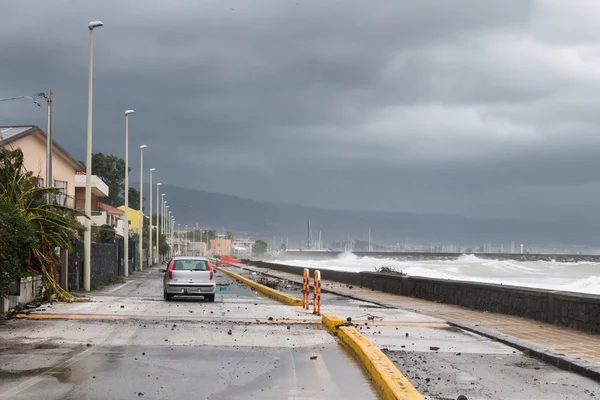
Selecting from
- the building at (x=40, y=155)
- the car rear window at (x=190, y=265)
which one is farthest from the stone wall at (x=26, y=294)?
the building at (x=40, y=155)

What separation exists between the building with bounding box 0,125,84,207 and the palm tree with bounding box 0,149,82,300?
33.6 meters

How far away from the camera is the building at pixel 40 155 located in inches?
2366

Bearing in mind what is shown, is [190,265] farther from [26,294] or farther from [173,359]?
[173,359]

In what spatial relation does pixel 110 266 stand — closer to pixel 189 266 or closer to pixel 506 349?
pixel 189 266

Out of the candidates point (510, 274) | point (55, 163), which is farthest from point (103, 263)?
point (510, 274)

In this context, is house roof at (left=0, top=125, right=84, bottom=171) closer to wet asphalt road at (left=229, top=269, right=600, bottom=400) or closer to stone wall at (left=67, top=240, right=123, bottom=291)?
stone wall at (left=67, top=240, right=123, bottom=291)

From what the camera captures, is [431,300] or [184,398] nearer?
[184,398]

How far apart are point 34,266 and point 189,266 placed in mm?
6428

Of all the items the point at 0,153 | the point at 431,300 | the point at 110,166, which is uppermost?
the point at 110,166

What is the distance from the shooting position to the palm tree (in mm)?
20562

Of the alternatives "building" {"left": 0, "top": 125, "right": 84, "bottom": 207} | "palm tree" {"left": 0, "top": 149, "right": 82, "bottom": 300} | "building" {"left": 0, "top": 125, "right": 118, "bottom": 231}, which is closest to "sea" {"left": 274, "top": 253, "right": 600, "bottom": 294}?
"palm tree" {"left": 0, "top": 149, "right": 82, "bottom": 300}

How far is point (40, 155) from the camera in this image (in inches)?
2532

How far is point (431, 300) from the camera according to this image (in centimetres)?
2789

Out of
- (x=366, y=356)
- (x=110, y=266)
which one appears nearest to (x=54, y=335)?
(x=366, y=356)
